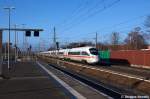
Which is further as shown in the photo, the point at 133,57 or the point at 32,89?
the point at 133,57

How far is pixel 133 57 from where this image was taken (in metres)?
61.4

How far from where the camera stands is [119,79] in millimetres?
31938

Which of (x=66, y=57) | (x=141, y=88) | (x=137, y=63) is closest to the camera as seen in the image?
(x=141, y=88)

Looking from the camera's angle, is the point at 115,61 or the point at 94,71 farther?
the point at 115,61

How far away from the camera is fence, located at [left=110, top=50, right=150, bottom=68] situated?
55.7 metres

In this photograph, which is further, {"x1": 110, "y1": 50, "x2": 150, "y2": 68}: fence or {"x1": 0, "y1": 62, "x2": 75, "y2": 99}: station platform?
{"x1": 110, "y1": 50, "x2": 150, "y2": 68}: fence

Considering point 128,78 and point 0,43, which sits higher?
point 0,43

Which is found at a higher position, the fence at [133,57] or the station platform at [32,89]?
the fence at [133,57]

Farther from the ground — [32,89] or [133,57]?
[133,57]

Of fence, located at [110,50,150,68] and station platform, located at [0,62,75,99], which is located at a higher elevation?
fence, located at [110,50,150,68]

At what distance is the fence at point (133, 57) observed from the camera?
183ft

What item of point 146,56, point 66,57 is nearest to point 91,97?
point 146,56

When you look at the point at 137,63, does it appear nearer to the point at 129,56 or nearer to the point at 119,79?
the point at 129,56

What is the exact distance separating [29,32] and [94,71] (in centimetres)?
1695
